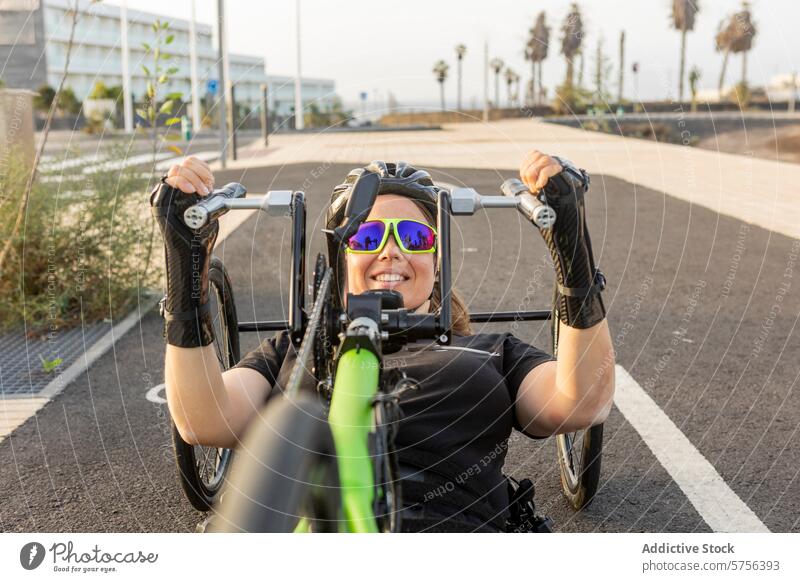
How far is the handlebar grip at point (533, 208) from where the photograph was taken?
2.11 meters

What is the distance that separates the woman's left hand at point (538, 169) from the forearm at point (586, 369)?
0.42 meters

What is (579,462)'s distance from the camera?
3.72m

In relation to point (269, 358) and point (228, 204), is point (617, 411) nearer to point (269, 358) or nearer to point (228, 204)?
point (269, 358)

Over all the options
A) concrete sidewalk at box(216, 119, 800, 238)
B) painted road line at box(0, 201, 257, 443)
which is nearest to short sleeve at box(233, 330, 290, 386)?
painted road line at box(0, 201, 257, 443)

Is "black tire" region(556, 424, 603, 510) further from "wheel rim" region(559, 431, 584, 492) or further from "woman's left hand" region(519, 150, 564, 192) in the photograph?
"woman's left hand" region(519, 150, 564, 192)

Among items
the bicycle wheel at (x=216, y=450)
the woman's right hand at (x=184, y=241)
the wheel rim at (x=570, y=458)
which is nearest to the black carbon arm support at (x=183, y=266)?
the woman's right hand at (x=184, y=241)

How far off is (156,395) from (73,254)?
213cm

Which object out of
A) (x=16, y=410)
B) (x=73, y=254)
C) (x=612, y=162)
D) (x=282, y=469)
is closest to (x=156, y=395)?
(x=16, y=410)

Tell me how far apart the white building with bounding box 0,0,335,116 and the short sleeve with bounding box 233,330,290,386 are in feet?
2.40

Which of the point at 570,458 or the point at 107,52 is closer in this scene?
the point at 570,458

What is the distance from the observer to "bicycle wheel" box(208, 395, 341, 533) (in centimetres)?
165

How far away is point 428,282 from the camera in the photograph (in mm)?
2686

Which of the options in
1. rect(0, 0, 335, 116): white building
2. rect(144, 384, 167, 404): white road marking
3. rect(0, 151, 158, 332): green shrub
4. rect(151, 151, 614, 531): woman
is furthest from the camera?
→ rect(0, 151, 158, 332): green shrub
